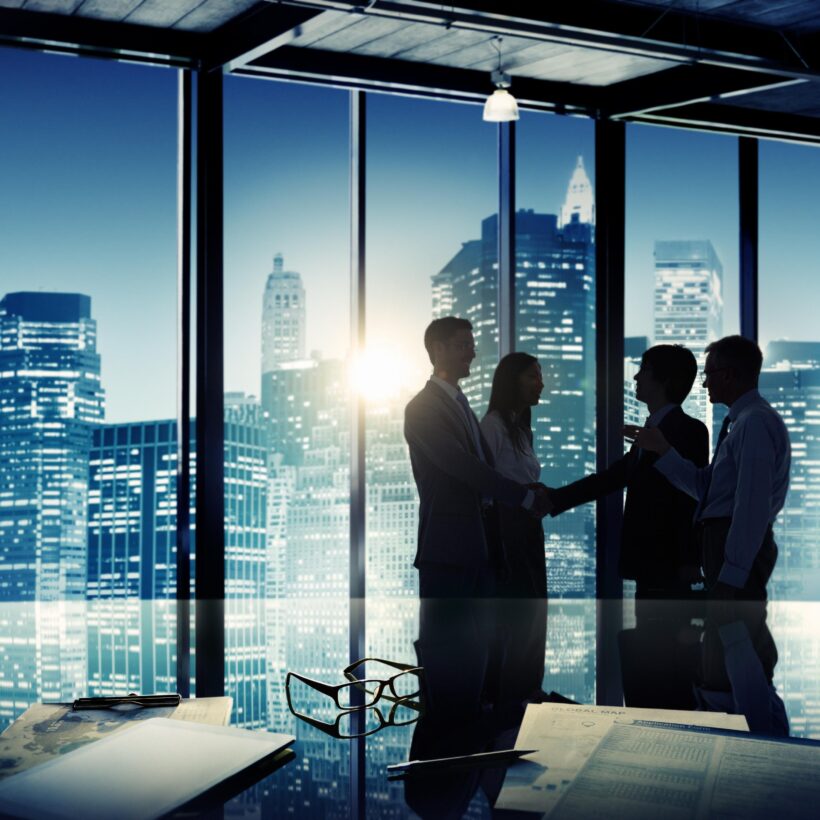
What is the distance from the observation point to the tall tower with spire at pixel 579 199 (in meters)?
6.18

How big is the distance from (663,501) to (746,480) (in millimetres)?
491

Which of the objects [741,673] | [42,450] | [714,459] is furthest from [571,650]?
[42,450]

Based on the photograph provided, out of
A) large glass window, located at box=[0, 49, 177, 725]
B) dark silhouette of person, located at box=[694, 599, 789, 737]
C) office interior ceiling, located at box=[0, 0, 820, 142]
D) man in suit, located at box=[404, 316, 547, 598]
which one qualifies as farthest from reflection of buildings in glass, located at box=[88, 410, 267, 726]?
dark silhouette of person, located at box=[694, 599, 789, 737]

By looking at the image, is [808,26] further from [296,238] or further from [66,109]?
[66,109]

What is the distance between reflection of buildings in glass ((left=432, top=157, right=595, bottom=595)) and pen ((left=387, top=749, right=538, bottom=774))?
5059 mm

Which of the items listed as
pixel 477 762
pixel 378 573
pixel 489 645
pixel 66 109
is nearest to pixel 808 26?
pixel 378 573

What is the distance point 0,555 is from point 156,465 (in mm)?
874

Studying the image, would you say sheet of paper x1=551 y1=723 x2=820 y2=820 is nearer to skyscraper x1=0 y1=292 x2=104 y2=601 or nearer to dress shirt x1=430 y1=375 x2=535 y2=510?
dress shirt x1=430 y1=375 x2=535 y2=510

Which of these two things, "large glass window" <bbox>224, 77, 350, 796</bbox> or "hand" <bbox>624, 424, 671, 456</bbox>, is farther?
"large glass window" <bbox>224, 77, 350, 796</bbox>

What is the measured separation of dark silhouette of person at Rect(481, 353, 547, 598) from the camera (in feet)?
11.8

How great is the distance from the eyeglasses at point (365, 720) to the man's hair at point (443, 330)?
2.48m

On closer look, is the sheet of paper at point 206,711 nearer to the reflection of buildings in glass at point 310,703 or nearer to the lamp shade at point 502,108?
the reflection of buildings in glass at point 310,703

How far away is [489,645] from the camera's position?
5.38ft

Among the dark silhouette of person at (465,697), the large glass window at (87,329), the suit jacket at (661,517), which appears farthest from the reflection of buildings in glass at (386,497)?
the dark silhouette of person at (465,697)
